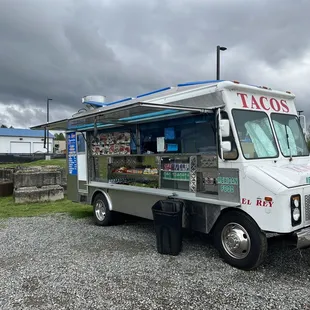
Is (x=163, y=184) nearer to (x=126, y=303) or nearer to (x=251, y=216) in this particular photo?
(x=251, y=216)

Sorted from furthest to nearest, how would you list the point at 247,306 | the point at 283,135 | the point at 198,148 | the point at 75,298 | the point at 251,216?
the point at 198,148, the point at 283,135, the point at 251,216, the point at 75,298, the point at 247,306

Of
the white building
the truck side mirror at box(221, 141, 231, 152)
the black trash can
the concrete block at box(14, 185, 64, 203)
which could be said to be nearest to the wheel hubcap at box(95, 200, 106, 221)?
the black trash can

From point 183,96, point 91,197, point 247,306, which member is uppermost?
point 183,96

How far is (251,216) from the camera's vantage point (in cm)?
457

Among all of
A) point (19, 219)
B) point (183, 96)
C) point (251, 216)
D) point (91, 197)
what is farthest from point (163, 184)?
point (19, 219)

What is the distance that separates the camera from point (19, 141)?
154 ft

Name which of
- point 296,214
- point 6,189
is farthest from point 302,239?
point 6,189

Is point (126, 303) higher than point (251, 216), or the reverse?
point (251, 216)

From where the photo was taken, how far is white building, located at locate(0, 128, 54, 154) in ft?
150

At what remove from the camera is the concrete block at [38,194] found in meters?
11.5

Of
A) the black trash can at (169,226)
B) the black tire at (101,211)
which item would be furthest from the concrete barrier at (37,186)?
the black trash can at (169,226)

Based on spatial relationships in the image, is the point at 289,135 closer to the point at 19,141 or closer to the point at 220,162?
the point at 220,162

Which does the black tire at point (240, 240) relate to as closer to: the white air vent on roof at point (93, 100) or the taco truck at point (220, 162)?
the taco truck at point (220, 162)

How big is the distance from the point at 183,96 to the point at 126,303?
3483mm
